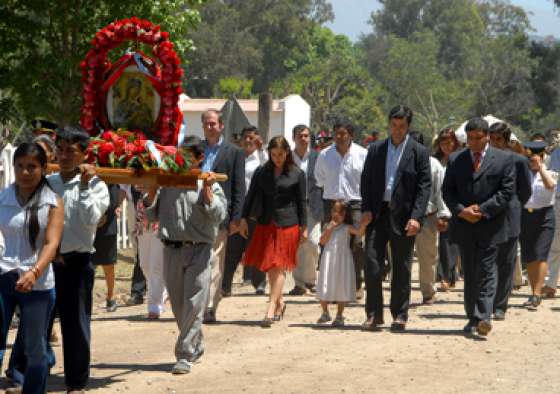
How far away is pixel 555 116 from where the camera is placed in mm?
76938

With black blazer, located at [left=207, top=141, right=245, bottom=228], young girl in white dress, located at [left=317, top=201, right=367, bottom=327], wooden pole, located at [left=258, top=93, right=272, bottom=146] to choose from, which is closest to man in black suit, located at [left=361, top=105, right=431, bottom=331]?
young girl in white dress, located at [left=317, top=201, right=367, bottom=327]

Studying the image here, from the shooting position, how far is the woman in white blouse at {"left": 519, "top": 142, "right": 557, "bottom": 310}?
1530 centimetres

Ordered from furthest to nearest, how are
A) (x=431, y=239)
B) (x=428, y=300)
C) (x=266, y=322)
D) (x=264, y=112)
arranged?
(x=264, y=112) < (x=431, y=239) < (x=428, y=300) < (x=266, y=322)

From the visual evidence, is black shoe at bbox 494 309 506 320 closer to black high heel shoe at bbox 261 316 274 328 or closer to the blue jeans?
black high heel shoe at bbox 261 316 274 328

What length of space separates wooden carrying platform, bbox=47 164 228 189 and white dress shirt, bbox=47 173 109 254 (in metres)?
0.23

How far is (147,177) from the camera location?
9.47 meters

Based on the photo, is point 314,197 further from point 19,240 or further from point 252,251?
point 19,240

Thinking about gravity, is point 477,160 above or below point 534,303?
above

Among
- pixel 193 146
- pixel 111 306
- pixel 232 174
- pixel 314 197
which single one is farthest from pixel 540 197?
pixel 193 146

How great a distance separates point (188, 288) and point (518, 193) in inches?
192

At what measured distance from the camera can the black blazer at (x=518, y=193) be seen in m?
13.5

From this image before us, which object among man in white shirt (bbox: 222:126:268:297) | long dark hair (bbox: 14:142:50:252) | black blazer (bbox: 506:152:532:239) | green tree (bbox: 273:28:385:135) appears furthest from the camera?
green tree (bbox: 273:28:385:135)

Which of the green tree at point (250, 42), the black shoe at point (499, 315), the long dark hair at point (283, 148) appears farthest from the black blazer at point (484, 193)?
the green tree at point (250, 42)

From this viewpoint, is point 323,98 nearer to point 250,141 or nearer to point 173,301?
point 250,141
